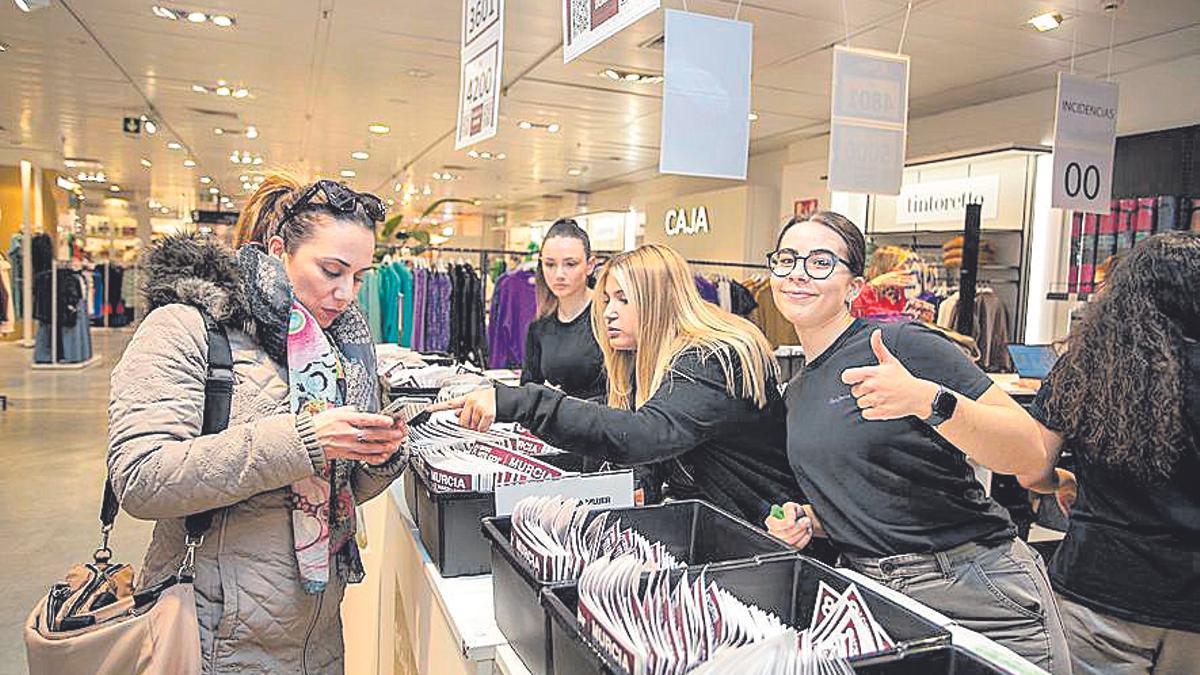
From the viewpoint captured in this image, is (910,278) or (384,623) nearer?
(384,623)

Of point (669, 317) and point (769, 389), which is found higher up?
point (669, 317)

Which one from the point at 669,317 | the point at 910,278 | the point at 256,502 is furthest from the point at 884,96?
the point at 256,502

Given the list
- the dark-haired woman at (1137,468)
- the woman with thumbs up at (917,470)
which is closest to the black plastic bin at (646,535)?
the woman with thumbs up at (917,470)

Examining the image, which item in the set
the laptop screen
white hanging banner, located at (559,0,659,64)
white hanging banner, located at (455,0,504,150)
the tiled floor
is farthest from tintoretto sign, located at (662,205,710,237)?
white hanging banner, located at (559,0,659,64)

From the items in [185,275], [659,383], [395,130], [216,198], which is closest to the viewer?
[185,275]

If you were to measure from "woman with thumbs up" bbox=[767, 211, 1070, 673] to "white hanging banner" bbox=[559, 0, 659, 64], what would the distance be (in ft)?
2.60

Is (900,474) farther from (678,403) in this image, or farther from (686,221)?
(686,221)

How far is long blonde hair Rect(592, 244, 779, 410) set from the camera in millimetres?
1947

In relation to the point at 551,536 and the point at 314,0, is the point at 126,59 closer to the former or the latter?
the point at 314,0

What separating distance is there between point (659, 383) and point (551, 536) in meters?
0.71

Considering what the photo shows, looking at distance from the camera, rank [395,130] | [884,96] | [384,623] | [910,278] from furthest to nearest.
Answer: [395,130], [910,278], [884,96], [384,623]

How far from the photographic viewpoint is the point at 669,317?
212 centimetres

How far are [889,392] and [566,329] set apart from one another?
2140 mm

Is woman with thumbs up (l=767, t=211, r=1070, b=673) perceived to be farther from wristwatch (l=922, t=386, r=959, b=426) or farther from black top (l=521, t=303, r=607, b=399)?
black top (l=521, t=303, r=607, b=399)
